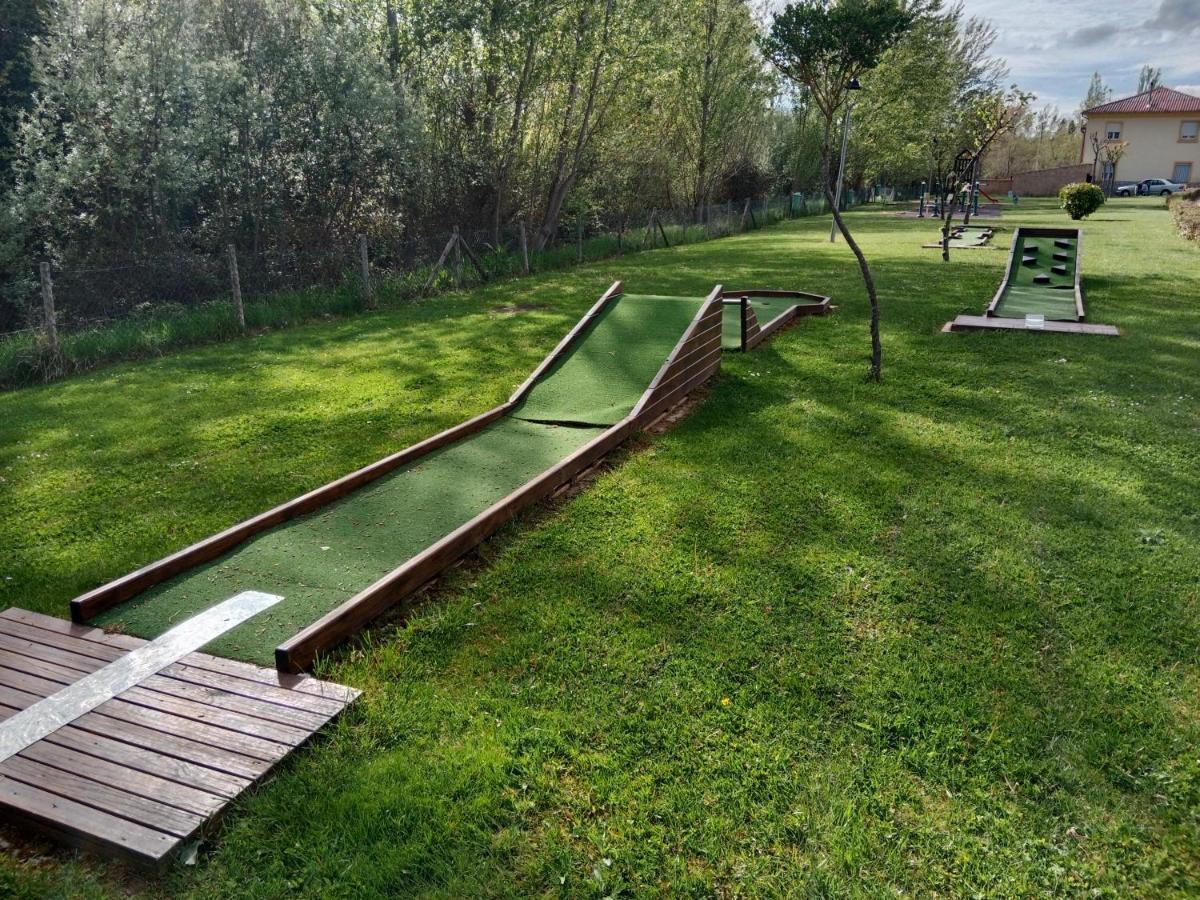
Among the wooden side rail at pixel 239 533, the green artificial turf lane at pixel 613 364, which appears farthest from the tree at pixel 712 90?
the wooden side rail at pixel 239 533

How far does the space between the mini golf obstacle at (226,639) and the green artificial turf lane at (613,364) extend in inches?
12.3

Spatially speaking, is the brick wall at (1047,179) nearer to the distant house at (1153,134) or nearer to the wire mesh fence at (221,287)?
the distant house at (1153,134)

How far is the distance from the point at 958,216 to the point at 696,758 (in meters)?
36.6

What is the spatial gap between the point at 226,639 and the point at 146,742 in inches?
27.5

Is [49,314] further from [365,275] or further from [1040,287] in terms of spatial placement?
[1040,287]

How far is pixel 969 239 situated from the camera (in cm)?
2195

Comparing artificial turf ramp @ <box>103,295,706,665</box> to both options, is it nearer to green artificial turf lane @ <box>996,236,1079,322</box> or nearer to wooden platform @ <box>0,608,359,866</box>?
wooden platform @ <box>0,608,359,866</box>

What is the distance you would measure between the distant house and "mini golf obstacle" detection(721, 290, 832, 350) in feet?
203

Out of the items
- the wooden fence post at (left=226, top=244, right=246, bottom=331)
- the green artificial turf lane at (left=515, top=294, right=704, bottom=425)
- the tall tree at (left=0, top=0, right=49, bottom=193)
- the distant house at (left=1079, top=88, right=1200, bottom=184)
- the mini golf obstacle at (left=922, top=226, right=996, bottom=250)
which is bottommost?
the green artificial turf lane at (left=515, top=294, right=704, bottom=425)

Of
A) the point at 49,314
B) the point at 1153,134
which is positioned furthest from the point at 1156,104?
the point at 49,314

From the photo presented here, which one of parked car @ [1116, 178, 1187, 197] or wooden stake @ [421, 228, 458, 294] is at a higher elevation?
parked car @ [1116, 178, 1187, 197]

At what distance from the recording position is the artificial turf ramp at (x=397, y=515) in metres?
3.81

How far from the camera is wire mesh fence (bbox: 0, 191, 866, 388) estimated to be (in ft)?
31.2

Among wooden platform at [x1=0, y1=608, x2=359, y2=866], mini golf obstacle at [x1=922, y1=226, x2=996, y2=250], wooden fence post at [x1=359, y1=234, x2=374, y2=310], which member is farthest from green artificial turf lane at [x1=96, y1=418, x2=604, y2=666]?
mini golf obstacle at [x1=922, y1=226, x2=996, y2=250]
